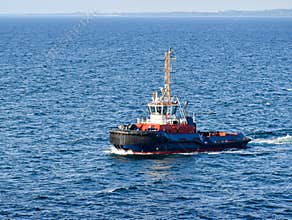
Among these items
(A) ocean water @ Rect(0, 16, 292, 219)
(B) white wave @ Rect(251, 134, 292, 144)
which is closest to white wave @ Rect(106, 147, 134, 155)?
(A) ocean water @ Rect(0, 16, 292, 219)

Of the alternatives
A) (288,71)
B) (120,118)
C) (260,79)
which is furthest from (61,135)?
(288,71)

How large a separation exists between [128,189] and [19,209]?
428 inches

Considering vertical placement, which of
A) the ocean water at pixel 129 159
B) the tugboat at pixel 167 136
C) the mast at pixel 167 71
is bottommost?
the ocean water at pixel 129 159

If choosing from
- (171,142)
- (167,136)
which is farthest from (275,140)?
(167,136)

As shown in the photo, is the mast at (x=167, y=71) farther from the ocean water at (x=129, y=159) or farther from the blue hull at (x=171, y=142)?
the ocean water at (x=129, y=159)

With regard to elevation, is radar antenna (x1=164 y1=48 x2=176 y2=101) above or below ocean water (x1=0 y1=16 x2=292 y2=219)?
above

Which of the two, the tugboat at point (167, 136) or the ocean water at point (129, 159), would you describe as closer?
the ocean water at point (129, 159)

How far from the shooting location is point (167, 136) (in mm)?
86875

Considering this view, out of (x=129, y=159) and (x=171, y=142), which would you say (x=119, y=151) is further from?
(x=171, y=142)

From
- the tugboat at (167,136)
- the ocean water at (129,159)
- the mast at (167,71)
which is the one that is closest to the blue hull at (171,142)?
the tugboat at (167,136)

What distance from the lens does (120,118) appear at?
4264 inches

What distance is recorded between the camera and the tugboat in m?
86.0

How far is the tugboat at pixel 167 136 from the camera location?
282 ft

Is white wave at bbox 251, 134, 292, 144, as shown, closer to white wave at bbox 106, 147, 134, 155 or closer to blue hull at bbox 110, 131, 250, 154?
blue hull at bbox 110, 131, 250, 154
